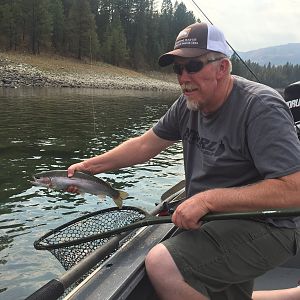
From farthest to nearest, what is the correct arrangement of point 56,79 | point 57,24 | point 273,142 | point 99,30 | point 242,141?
point 99,30 < point 57,24 < point 56,79 < point 242,141 < point 273,142

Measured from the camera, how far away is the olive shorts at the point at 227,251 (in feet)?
10.8

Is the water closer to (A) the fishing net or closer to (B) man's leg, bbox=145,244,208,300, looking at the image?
(A) the fishing net

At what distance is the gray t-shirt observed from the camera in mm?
3236

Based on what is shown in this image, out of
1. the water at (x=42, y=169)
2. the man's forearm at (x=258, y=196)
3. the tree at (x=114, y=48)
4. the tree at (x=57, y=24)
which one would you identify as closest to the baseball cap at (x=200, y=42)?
the man's forearm at (x=258, y=196)

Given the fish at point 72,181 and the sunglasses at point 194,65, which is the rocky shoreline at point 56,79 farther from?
the sunglasses at point 194,65

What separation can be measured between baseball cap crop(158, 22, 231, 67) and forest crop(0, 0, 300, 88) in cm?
6451

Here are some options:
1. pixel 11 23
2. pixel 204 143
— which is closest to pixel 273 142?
pixel 204 143

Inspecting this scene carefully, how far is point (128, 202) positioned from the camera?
1141 cm

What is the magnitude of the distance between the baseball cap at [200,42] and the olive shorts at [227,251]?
140 centimetres

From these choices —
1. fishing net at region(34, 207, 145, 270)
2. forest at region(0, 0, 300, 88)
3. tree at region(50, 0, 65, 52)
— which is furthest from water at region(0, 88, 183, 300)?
tree at region(50, 0, 65, 52)

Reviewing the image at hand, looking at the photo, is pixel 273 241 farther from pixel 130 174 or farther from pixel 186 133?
pixel 130 174

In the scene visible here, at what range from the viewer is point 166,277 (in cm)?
330

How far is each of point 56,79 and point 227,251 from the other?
230 ft

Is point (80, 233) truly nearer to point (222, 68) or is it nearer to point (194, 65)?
Answer: point (194, 65)
